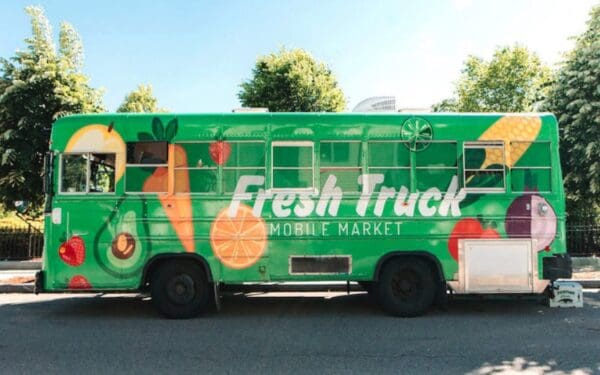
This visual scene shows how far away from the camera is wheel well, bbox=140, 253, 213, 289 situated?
23.0ft

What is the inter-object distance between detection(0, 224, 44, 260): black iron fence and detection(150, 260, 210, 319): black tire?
9869 mm

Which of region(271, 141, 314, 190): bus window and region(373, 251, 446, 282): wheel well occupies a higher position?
region(271, 141, 314, 190): bus window

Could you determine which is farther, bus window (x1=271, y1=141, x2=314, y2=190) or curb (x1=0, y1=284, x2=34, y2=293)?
curb (x1=0, y1=284, x2=34, y2=293)

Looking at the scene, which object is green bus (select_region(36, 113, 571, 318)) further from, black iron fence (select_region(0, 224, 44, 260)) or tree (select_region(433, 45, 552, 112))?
tree (select_region(433, 45, 552, 112))

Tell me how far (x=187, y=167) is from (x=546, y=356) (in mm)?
5772

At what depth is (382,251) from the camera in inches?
281

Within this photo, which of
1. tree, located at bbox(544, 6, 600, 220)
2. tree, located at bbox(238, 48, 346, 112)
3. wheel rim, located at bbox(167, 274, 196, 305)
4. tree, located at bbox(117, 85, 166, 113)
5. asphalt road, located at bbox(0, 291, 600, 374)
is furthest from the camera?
tree, located at bbox(117, 85, 166, 113)

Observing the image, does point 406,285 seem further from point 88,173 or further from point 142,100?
point 142,100

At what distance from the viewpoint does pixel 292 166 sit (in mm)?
7172

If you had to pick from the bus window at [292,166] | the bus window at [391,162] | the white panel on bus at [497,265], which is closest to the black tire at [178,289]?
the bus window at [292,166]

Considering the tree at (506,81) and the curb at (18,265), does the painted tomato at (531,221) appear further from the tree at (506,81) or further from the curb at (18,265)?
the tree at (506,81)

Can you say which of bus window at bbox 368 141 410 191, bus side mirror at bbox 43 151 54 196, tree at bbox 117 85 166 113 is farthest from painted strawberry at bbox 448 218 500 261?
tree at bbox 117 85 166 113

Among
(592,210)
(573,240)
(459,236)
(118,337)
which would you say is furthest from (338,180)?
(592,210)

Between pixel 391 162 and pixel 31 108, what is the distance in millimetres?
12618
